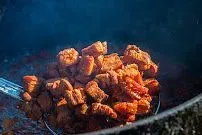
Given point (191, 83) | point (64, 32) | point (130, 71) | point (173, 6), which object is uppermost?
point (173, 6)

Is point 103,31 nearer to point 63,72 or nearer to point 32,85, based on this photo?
point 63,72

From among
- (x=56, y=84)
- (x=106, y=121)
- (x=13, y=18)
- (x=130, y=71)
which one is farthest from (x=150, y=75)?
(x=13, y=18)

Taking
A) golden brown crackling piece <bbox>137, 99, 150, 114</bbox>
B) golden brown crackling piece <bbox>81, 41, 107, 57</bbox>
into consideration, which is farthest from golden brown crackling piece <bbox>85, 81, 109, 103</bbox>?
golden brown crackling piece <bbox>81, 41, 107, 57</bbox>

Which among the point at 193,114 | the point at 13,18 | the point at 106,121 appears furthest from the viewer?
the point at 13,18

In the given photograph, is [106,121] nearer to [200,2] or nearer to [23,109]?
[23,109]

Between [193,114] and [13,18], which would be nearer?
[193,114]

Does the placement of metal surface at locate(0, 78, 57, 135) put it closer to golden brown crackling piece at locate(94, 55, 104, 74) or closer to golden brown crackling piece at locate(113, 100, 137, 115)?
golden brown crackling piece at locate(94, 55, 104, 74)

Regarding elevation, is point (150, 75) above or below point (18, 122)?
above
